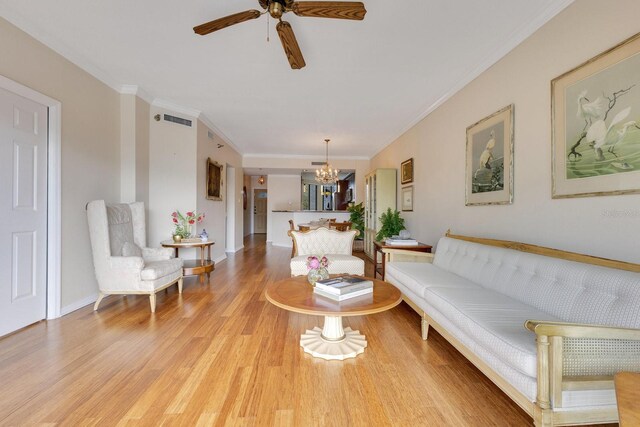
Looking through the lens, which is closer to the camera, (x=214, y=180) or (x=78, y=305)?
(x=78, y=305)

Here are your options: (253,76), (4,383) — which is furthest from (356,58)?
(4,383)

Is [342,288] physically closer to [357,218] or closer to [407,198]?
[407,198]

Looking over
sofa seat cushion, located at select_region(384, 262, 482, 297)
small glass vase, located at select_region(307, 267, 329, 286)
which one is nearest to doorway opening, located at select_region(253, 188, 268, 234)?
sofa seat cushion, located at select_region(384, 262, 482, 297)

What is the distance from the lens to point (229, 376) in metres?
1.85

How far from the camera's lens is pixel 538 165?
2.24m

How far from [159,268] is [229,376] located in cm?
182

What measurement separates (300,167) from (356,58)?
518cm

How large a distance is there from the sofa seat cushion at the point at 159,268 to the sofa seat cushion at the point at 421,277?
8.38ft

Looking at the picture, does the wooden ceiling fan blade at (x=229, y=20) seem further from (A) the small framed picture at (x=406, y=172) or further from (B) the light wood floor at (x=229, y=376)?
(A) the small framed picture at (x=406, y=172)

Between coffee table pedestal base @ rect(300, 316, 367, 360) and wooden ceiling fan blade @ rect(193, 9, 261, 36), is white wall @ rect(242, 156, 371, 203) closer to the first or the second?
wooden ceiling fan blade @ rect(193, 9, 261, 36)

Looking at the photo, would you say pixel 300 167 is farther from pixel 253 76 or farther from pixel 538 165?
pixel 538 165

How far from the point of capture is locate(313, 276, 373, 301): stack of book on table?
2064mm

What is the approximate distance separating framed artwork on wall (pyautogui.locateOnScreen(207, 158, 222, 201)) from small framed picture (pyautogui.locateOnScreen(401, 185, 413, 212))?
11.9 feet

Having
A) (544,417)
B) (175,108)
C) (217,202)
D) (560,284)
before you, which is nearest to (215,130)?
(175,108)
